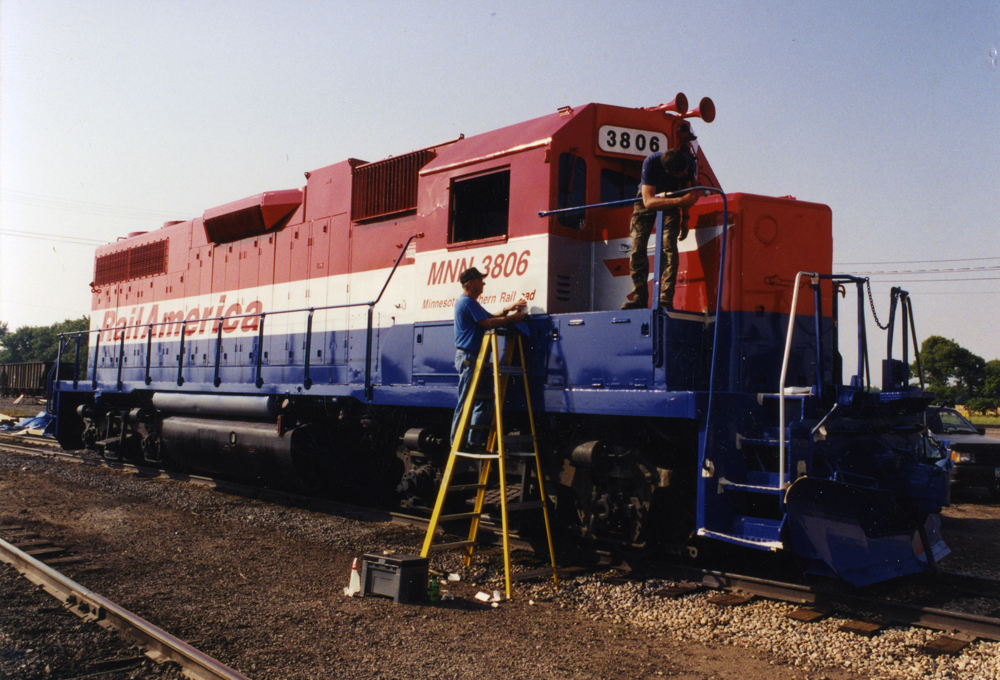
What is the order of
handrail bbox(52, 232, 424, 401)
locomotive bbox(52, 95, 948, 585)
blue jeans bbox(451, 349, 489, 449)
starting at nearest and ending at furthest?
locomotive bbox(52, 95, 948, 585) < blue jeans bbox(451, 349, 489, 449) < handrail bbox(52, 232, 424, 401)

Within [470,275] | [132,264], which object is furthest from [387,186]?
[132,264]

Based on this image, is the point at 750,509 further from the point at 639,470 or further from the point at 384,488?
the point at 384,488

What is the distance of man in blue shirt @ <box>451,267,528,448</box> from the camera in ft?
19.0

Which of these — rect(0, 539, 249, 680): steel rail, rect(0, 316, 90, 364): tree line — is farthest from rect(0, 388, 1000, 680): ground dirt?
rect(0, 316, 90, 364): tree line

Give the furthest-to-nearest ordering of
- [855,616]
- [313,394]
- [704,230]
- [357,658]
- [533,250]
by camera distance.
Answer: [313,394], [533,250], [704,230], [855,616], [357,658]

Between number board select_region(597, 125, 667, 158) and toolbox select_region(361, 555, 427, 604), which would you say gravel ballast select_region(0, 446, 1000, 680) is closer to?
toolbox select_region(361, 555, 427, 604)

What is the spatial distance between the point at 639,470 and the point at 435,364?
2.19 m

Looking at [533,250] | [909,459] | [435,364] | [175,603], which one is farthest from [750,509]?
[175,603]

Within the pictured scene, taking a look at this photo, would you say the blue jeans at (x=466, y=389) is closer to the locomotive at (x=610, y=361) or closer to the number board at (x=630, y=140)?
the locomotive at (x=610, y=361)

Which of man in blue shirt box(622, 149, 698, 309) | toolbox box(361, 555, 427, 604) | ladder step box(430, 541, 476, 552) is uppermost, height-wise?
man in blue shirt box(622, 149, 698, 309)

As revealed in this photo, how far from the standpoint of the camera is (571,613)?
4.98 m

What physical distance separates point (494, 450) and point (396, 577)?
4.48 ft

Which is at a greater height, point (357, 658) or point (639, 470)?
point (639, 470)

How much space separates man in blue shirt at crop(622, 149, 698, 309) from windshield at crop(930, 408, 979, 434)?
7.97m
